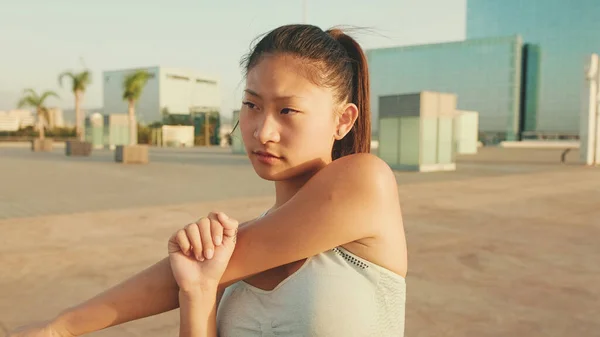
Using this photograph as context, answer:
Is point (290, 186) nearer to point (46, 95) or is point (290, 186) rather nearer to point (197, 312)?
point (197, 312)

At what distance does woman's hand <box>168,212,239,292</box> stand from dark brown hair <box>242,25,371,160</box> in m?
0.36

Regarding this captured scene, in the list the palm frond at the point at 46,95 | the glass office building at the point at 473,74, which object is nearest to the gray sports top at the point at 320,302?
the palm frond at the point at 46,95

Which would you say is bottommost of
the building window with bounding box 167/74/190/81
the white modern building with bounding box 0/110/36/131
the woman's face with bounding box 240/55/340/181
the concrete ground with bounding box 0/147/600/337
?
the concrete ground with bounding box 0/147/600/337

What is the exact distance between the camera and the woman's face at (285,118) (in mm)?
1118

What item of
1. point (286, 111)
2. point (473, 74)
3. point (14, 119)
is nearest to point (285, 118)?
point (286, 111)

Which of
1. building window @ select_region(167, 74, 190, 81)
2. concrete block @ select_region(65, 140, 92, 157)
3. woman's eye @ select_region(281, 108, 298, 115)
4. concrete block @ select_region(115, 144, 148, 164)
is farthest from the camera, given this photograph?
building window @ select_region(167, 74, 190, 81)

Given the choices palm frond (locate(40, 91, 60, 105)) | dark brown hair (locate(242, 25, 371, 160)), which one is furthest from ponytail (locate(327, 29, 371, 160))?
palm frond (locate(40, 91, 60, 105))

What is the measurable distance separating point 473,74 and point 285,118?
65001mm

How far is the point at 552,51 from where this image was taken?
2393 inches

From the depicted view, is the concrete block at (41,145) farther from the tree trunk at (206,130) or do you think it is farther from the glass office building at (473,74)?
the glass office building at (473,74)

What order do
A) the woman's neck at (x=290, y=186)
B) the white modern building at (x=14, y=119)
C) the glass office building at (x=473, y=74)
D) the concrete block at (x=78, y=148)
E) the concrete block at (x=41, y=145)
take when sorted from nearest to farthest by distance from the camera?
1. the woman's neck at (x=290, y=186)
2. the concrete block at (x=78, y=148)
3. the concrete block at (x=41, y=145)
4. the glass office building at (x=473, y=74)
5. the white modern building at (x=14, y=119)

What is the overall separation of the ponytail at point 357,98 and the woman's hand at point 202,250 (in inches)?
16.8

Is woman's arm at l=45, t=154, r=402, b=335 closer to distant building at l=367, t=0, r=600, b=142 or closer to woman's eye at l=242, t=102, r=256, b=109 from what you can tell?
woman's eye at l=242, t=102, r=256, b=109

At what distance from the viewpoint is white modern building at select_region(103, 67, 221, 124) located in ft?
221
